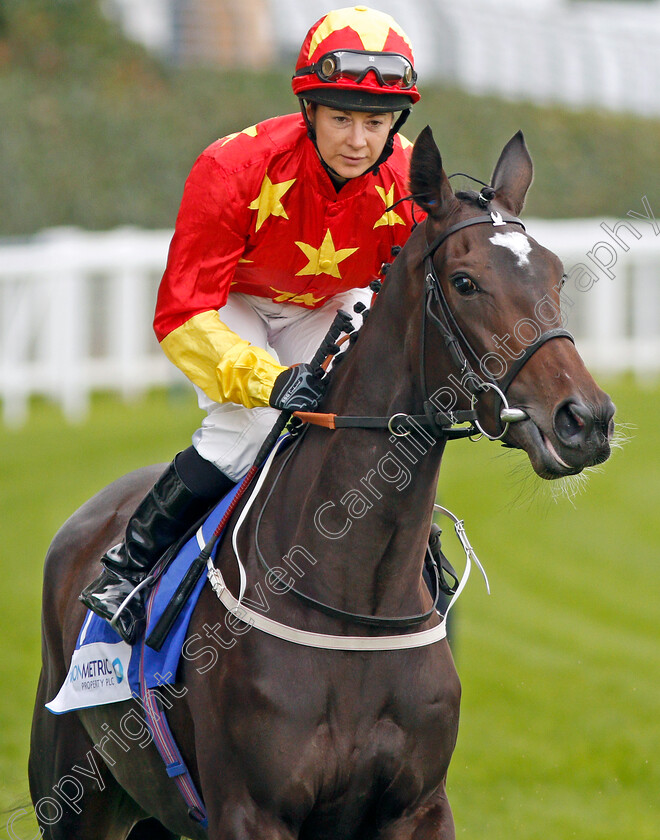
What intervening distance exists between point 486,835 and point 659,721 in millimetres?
1764

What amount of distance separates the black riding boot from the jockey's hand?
43 centimetres

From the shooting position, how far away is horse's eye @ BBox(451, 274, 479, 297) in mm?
2803

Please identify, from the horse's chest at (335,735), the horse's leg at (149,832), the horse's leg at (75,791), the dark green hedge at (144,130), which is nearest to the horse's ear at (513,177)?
the horse's chest at (335,735)

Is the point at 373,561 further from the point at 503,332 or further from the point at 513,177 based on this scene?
the point at 513,177

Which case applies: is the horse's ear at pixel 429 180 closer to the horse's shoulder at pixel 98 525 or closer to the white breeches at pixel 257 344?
the white breeches at pixel 257 344

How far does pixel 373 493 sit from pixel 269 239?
80 cm

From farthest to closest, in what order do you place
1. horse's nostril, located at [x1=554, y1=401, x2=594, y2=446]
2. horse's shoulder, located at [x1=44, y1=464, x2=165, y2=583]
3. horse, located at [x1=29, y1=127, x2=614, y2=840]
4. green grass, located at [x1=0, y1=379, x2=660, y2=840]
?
green grass, located at [x1=0, y1=379, x2=660, y2=840] → horse's shoulder, located at [x1=44, y1=464, x2=165, y2=583] → horse, located at [x1=29, y1=127, x2=614, y2=840] → horse's nostril, located at [x1=554, y1=401, x2=594, y2=446]

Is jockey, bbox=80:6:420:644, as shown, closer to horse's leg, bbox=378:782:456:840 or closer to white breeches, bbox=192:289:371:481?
white breeches, bbox=192:289:371:481

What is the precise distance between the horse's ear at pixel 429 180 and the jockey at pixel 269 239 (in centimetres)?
37

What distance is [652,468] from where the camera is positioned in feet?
37.5

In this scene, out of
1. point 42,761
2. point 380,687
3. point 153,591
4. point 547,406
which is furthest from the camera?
point 42,761

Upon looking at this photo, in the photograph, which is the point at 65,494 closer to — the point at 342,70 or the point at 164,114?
the point at 342,70

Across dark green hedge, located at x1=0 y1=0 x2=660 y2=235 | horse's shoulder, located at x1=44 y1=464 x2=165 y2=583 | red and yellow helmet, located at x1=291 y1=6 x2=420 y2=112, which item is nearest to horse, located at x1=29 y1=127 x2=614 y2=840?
red and yellow helmet, located at x1=291 y1=6 x2=420 y2=112

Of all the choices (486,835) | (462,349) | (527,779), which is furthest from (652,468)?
(462,349)
